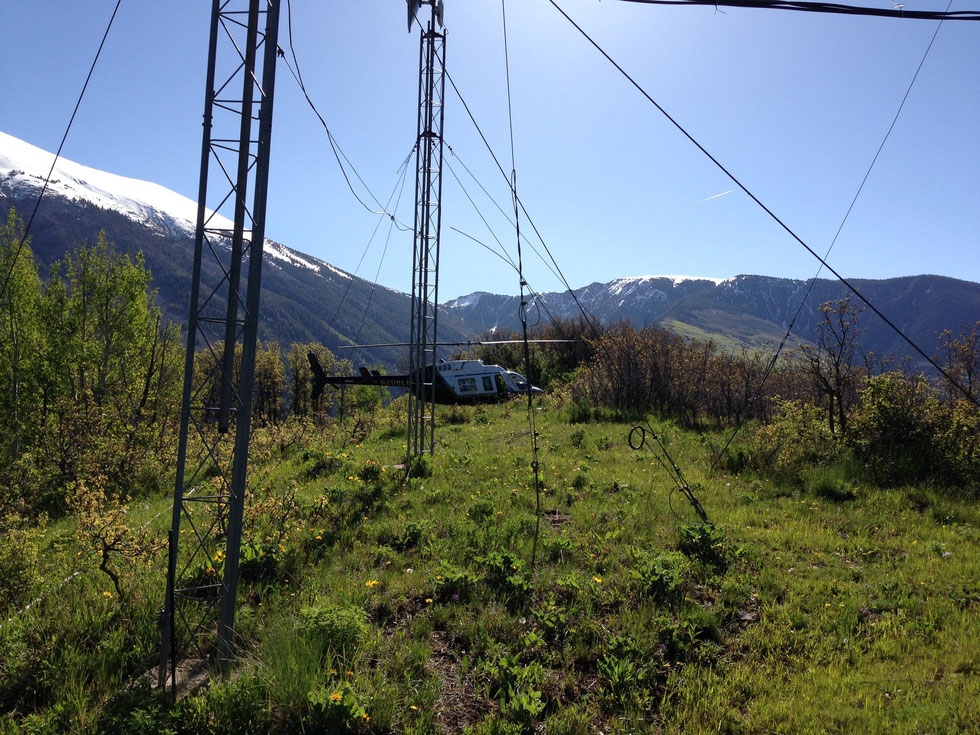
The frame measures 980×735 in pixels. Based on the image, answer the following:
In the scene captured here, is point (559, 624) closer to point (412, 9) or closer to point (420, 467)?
point (420, 467)

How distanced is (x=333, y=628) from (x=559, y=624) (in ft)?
7.54

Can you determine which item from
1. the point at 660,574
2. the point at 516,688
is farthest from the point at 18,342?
the point at 660,574

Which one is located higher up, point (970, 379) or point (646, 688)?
point (970, 379)

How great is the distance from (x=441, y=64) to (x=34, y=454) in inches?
520

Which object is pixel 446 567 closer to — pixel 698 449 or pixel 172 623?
pixel 172 623

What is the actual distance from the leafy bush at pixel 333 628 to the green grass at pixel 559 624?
0.09 ft

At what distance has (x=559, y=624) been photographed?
5.39m

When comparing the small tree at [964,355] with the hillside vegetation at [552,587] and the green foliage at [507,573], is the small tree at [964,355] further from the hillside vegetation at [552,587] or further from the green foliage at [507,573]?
the green foliage at [507,573]

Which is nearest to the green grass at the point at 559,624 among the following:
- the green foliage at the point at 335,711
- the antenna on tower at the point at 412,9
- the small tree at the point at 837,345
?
the green foliage at the point at 335,711

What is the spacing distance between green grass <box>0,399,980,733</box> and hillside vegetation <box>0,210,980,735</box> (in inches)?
1.1

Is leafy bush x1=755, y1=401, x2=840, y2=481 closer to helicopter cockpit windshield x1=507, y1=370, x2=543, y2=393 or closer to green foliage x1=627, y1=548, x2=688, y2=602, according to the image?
green foliage x1=627, y1=548, x2=688, y2=602

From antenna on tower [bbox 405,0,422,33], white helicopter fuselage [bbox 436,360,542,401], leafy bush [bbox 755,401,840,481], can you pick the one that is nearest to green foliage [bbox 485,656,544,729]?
leafy bush [bbox 755,401,840,481]

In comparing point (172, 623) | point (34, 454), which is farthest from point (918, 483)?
point (34, 454)

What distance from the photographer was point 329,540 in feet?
24.3
